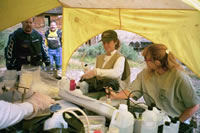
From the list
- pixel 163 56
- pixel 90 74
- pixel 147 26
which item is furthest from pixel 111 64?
pixel 147 26

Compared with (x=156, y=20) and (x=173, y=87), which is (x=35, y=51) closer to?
(x=156, y=20)

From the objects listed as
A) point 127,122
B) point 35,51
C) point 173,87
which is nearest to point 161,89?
point 173,87

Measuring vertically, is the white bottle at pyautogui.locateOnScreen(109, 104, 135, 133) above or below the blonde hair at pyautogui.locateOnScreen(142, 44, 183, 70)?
below

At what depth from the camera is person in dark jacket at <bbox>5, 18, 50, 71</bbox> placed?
2.93 metres

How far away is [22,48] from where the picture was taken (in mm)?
2996

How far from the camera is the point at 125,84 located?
8.15 feet

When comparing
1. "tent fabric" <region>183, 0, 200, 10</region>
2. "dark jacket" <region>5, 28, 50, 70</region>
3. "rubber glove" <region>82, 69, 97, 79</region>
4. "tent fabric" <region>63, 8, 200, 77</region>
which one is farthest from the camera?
"dark jacket" <region>5, 28, 50, 70</region>

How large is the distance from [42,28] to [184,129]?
688 cm

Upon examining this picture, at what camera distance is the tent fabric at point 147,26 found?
8.91 ft

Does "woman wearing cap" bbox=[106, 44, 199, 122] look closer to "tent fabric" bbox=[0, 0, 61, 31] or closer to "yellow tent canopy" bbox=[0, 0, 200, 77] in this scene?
"yellow tent canopy" bbox=[0, 0, 200, 77]

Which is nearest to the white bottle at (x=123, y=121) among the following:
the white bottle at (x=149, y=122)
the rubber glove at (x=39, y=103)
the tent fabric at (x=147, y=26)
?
the white bottle at (x=149, y=122)

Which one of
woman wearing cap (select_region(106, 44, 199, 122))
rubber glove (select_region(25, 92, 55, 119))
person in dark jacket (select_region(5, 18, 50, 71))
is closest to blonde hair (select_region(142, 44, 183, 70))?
woman wearing cap (select_region(106, 44, 199, 122))

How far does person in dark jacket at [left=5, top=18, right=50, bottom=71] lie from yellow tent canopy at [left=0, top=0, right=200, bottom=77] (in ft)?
1.16

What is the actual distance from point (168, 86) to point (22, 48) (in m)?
2.27
